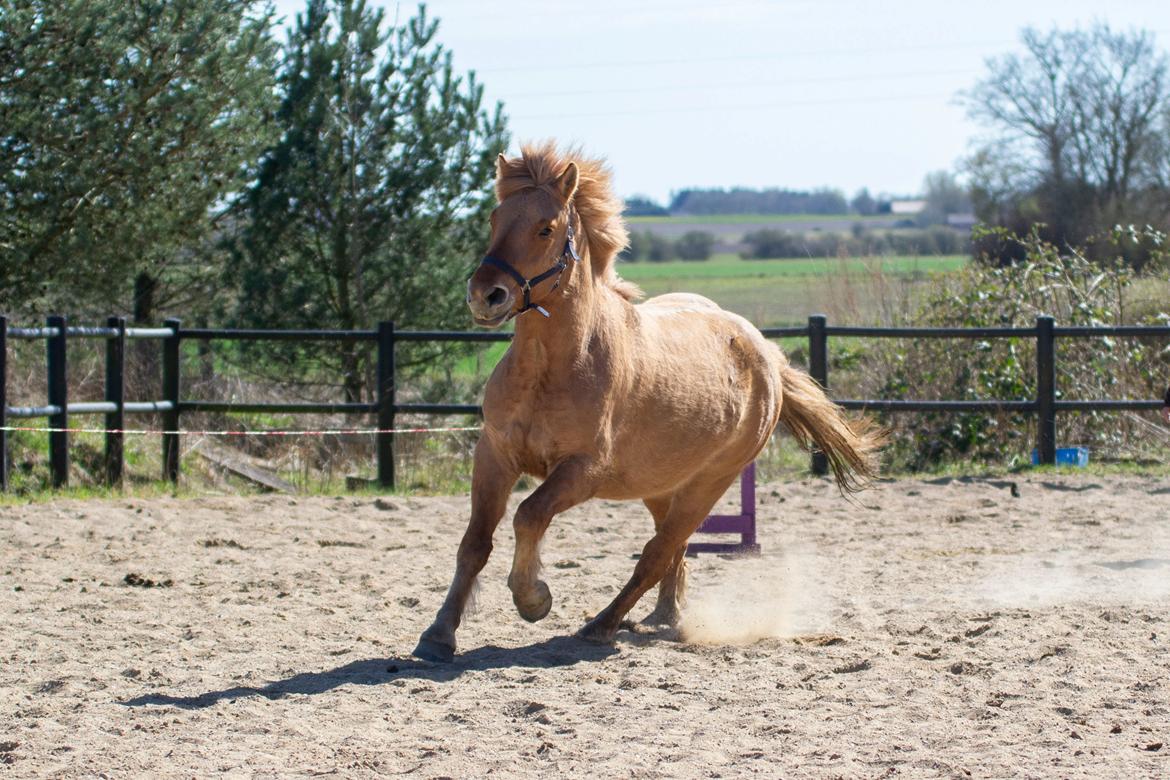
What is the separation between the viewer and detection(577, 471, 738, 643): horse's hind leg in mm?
5551

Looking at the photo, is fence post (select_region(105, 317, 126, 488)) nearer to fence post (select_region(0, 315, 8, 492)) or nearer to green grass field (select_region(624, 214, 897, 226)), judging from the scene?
fence post (select_region(0, 315, 8, 492))

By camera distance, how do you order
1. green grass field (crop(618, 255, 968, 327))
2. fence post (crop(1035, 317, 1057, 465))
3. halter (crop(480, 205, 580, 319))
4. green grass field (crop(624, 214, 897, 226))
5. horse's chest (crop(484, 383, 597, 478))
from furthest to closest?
1. green grass field (crop(624, 214, 897, 226))
2. green grass field (crop(618, 255, 968, 327))
3. fence post (crop(1035, 317, 1057, 465))
4. horse's chest (crop(484, 383, 597, 478))
5. halter (crop(480, 205, 580, 319))

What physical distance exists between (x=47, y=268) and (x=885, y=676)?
9.16 m

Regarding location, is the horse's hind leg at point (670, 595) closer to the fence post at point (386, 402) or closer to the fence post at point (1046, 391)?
the fence post at point (386, 402)

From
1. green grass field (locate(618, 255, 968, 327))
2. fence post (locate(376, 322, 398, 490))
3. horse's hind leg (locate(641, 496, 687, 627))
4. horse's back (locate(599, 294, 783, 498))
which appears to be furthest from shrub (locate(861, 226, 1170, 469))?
horse's hind leg (locate(641, 496, 687, 627))

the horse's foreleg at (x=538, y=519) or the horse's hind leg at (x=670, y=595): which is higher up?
the horse's foreleg at (x=538, y=519)

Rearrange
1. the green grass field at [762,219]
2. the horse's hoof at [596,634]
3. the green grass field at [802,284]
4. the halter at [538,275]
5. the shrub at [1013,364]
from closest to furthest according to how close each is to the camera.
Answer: the halter at [538,275] → the horse's hoof at [596,634] → the shrub at [1013,364] → the green grass field at [802,284] → the green grass field at [762,219]

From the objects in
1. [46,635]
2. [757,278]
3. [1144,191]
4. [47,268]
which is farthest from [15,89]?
Answer: [757,278]

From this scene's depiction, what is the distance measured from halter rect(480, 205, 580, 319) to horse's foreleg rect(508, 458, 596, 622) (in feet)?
2.05

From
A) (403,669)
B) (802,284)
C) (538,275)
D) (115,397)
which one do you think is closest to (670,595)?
(403,669)

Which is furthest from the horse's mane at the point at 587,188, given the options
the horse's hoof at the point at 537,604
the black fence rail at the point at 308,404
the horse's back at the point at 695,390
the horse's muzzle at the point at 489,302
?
the black fence rail at the point at 308,404

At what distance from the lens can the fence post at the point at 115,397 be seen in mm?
10398

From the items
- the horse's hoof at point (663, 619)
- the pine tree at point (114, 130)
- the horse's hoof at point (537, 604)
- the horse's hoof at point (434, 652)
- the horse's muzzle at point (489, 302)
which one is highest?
the pine tree at point (114, 130)

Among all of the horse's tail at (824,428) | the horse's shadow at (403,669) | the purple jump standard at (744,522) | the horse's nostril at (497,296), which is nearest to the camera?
the horse's shadow at (403,669)
